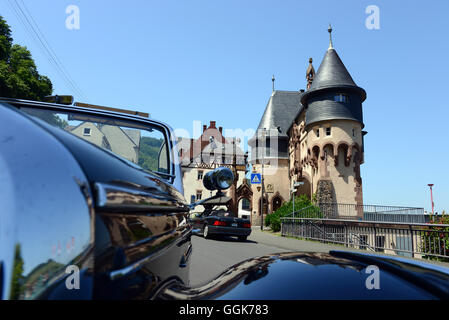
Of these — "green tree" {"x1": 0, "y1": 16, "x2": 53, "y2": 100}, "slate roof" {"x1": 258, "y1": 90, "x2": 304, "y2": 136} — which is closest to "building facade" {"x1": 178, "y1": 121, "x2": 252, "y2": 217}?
"slate roof" {"x1": 258, "y1": 90, "x2": 304, "y2": 136}

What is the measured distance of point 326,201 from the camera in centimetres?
2914

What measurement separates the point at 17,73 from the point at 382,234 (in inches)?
1209

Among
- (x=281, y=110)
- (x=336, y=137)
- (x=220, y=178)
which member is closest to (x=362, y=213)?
(x=336, y=137)

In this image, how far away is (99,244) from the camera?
636 mm

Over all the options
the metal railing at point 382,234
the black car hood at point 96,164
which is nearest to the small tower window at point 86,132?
the black car hood at point 96,164

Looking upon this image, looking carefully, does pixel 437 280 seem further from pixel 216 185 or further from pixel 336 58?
pixel 336 58

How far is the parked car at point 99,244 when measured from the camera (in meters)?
0.55

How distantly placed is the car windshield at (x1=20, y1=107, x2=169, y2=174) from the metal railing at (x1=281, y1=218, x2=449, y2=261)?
11.0 meters

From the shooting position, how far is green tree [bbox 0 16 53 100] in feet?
72.8

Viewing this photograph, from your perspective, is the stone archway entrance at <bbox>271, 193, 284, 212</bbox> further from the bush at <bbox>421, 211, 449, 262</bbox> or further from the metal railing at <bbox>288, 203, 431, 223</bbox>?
the bush at <bbox>421, 211, 449, 262</bbox>

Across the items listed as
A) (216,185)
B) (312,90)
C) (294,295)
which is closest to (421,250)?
(216,185)

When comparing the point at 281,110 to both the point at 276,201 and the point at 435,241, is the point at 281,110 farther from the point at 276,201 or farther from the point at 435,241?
the point at 435,241

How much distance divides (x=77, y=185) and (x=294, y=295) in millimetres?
723

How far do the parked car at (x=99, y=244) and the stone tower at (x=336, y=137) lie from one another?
30.1m
